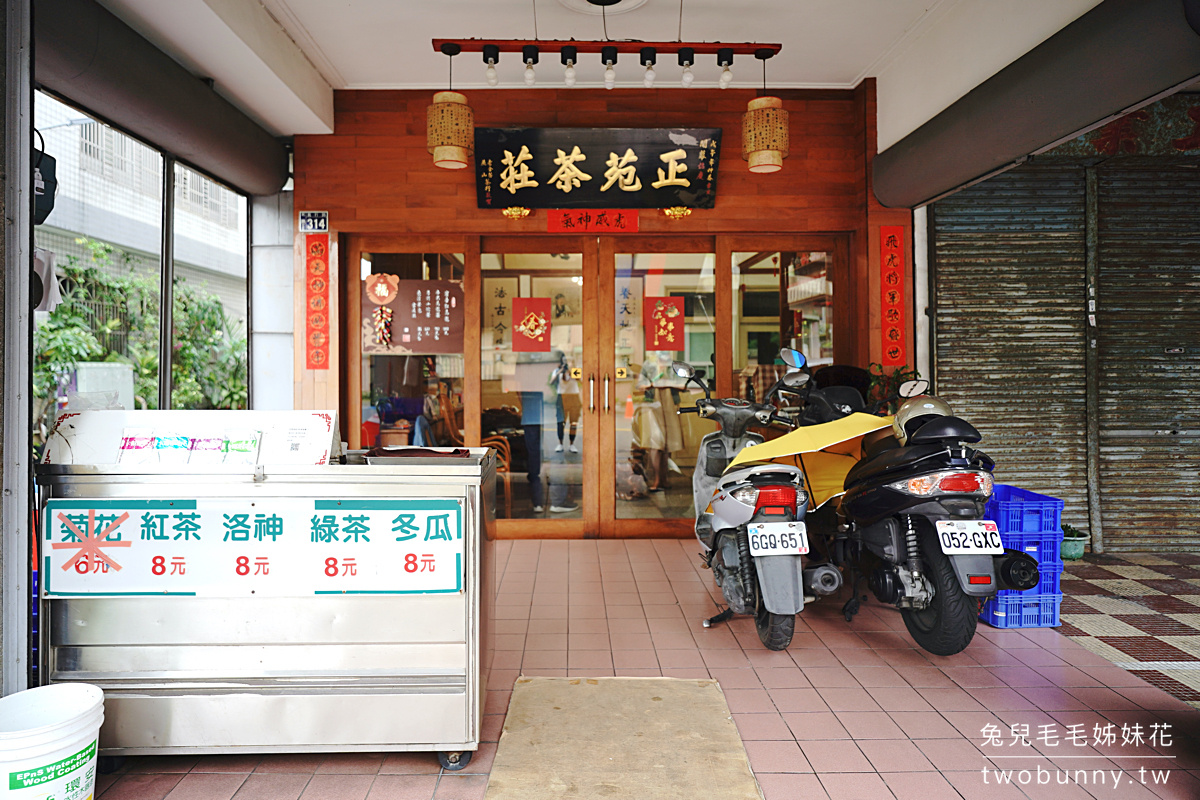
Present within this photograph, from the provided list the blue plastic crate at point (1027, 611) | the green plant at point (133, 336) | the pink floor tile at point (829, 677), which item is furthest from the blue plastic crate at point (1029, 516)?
the green plant at point (133, 336)

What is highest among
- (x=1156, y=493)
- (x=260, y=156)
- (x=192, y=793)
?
(x=260, y=156)

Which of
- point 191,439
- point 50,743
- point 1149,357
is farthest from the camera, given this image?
point 1149,357

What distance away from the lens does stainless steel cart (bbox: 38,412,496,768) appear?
213 centimetres

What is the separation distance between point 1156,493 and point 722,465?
11.2 ft

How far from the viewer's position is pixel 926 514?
9.19 ft

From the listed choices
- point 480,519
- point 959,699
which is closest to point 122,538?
point 480,519

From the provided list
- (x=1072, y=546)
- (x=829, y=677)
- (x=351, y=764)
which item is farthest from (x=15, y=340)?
(x=1072, y=546)

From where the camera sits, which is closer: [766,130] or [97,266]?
[97,266]

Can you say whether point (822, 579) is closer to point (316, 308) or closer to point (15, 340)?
point (15, 340)

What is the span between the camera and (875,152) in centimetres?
493

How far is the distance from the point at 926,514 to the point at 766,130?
8.18ft

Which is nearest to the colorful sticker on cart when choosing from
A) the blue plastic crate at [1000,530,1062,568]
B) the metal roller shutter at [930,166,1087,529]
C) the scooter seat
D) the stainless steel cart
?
the stainless steel cart

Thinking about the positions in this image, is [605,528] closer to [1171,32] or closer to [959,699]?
[959,699]

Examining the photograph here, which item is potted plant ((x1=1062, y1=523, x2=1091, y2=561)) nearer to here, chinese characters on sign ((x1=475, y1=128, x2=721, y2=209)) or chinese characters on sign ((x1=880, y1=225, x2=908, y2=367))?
chinese characters on sign ((x1=880, y1=225, x2=908, y2=367))
